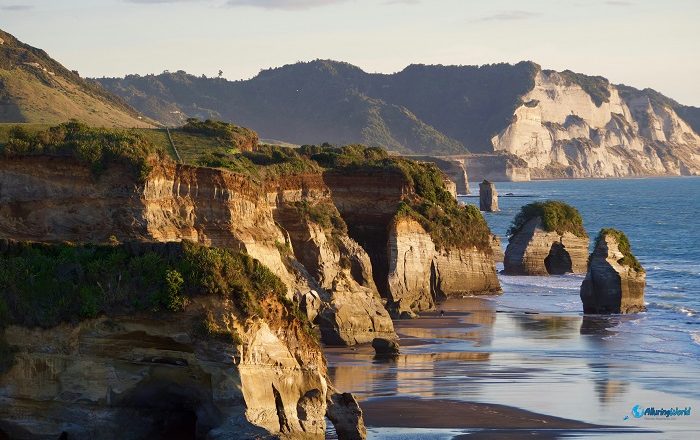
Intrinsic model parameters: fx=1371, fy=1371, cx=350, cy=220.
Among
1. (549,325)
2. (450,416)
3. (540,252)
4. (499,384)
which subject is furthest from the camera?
(540,252)

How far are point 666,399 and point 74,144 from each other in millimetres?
18323

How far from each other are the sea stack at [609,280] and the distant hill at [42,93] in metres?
38.0

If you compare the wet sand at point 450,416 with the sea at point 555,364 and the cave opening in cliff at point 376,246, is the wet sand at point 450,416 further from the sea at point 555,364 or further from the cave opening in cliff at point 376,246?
the cave opening in cliff at point 376,246

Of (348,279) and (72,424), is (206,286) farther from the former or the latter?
(348,279)

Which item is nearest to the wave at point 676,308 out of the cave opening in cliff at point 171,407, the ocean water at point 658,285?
the ocean water at point 658,285

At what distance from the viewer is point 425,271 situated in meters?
55.4

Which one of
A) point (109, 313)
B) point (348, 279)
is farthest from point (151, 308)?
point (348, 279)

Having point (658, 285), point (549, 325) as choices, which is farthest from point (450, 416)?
point (658, 285)

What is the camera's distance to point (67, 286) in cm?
2470

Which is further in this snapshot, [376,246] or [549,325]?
[376,246]

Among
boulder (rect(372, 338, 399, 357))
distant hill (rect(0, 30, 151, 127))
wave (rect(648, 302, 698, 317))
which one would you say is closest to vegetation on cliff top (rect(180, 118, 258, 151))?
wave (rect(648, 302, 698, 317))

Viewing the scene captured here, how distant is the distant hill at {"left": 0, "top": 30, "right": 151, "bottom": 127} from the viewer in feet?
276

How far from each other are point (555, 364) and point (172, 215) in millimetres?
11935

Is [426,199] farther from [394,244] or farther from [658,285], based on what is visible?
[658,285]
